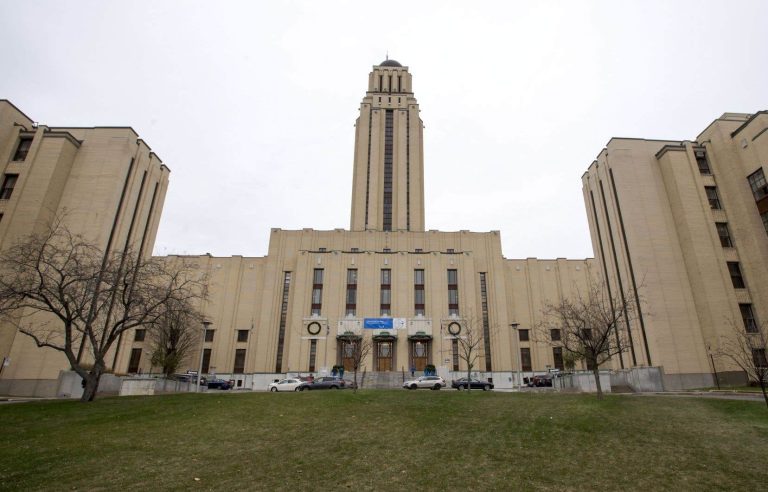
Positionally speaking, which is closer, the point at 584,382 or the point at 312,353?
the point at 584,382

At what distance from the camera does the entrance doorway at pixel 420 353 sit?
56184 millimetres

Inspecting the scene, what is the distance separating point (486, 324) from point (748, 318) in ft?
98.3

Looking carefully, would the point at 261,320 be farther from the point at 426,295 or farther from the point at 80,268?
the point at 80,268

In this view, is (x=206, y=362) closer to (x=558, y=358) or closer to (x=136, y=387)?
(x=136, y=387)

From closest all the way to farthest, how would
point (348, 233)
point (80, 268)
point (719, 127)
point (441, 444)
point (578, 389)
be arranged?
1. point (441, 444)
2. point (80, 268)
3. point (578, 389)
4. point (719, 127)
5. point (348, 233)

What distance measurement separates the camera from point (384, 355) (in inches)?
2232

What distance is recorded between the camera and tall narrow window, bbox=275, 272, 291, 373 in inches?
2379

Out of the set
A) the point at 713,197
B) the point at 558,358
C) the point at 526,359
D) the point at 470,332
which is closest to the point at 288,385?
the point at 470,332

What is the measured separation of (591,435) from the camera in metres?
13.6

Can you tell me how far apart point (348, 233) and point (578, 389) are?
141 feet

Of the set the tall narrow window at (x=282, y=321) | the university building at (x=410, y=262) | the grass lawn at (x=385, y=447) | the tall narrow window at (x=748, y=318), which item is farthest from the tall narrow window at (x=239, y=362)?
the tall narrow window at (x=748, y=318)

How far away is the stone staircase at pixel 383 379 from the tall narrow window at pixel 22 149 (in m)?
41.1

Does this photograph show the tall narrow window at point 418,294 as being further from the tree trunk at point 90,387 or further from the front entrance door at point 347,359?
the tree trunk at point 90,387

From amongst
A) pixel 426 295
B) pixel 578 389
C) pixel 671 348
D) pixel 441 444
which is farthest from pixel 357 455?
pixel 426 295
